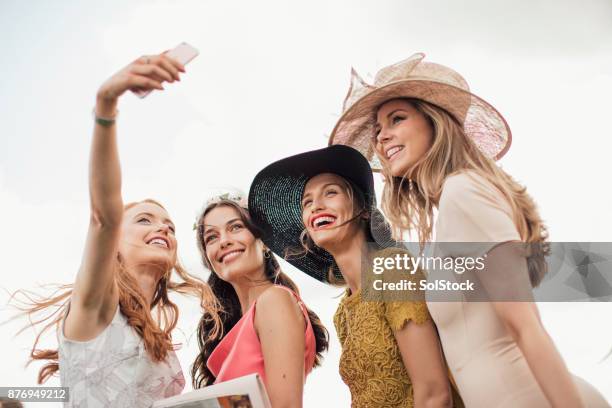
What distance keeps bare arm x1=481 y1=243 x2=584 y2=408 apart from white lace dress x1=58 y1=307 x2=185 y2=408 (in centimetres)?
128

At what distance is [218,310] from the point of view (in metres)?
2.61

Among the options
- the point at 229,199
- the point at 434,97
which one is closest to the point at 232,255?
the point at 229,199

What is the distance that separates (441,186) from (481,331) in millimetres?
487

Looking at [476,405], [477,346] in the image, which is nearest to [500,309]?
[477,346]

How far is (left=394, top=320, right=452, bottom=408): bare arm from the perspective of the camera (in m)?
1.92

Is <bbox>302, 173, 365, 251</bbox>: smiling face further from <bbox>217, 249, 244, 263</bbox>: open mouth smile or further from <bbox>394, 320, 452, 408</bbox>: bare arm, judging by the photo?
<bbox>394, 320, 452, 408</bbox>: bare arm

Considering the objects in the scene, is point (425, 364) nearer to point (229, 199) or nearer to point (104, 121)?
point (229, 199)

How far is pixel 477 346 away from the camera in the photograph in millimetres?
1840

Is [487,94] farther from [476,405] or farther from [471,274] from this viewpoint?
[476,405]

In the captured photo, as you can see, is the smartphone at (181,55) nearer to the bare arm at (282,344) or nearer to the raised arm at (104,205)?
the raised arm at (104,205)

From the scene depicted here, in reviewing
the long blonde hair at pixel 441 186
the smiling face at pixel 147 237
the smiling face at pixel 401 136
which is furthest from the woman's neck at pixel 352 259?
the smiling face at pixel 147 237

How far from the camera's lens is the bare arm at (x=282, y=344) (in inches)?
82.7

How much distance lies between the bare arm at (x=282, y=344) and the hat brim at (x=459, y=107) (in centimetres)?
69

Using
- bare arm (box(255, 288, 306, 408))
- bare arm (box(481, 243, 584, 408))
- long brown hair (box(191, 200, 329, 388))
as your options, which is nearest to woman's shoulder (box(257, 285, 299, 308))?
bare arm (box(255, 288, 306, 408))
